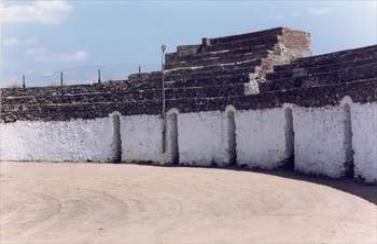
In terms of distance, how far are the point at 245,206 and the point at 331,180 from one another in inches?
163

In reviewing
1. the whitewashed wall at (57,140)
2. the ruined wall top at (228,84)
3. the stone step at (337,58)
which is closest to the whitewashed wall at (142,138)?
the ruined wall top at (228,84)

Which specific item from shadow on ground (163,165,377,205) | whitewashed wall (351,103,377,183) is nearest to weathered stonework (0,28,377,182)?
whitewashed wall (351,103,377,183)

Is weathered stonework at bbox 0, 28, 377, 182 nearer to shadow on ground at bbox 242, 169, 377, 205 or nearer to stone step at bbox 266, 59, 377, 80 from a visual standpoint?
stone step at bbox 266, 59, 377, 80

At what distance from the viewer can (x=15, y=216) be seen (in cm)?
1501

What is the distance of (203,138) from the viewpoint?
75.0 feet

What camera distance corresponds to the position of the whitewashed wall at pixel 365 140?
1670 centimetres

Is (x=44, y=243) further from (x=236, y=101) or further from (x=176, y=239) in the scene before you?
(x=236, y=101)

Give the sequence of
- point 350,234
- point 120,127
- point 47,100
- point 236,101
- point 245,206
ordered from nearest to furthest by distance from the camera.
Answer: point 350,234 → point 245,206 → point 236,101 → point 120,127 → point 47,100

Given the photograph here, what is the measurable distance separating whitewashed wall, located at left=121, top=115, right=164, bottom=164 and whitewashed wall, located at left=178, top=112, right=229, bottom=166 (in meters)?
1.07

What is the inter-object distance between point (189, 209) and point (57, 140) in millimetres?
13780

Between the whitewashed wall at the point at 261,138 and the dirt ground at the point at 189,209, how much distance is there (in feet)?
2.92

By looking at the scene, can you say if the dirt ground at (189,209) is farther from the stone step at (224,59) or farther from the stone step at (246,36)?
the stone step at (246,36)

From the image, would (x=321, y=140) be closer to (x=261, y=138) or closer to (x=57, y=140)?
(x=261, y=138)

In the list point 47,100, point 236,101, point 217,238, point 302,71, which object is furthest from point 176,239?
point 47,100
